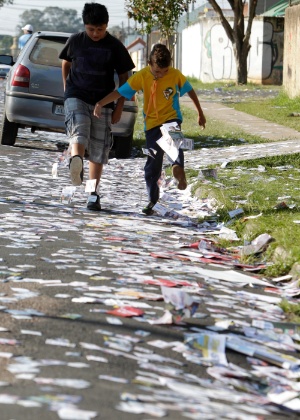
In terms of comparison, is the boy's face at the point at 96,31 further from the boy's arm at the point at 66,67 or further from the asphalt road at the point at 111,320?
the asphalt road at the point at 111,320

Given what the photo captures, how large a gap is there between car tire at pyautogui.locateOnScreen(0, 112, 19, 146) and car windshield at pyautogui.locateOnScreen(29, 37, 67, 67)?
1.05 meters

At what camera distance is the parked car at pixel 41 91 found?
1441cm

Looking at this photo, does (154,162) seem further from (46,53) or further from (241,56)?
(241,56)

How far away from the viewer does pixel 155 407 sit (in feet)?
13.5

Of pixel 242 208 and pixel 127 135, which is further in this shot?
pixel 127 135

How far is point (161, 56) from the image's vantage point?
921cm

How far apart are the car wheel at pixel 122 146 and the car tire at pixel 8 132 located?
56.7 inches

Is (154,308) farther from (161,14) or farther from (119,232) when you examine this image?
(161,14)

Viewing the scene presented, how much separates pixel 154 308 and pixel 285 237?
7.13 feet

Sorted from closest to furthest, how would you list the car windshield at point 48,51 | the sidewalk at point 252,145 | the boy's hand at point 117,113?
the boy's hand at point 117,113 < the sidewalk at point 252,145 < the car windshield at point 48,51

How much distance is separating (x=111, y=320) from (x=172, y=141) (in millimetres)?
4215

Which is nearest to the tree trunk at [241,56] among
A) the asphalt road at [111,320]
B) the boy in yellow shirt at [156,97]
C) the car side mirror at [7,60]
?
the car side mirror at [7,60]

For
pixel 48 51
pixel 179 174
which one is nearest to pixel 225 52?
pixel 48 51

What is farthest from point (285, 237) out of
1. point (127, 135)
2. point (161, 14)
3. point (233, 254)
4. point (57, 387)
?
point (161, 14)
